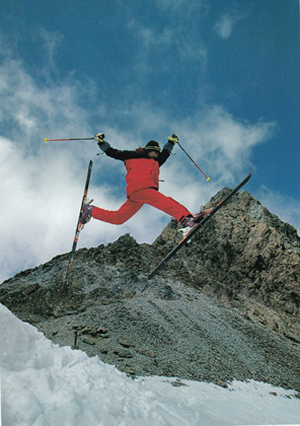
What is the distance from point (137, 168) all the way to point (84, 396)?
2.90 metres

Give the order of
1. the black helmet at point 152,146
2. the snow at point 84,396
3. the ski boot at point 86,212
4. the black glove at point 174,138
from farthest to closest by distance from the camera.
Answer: the ski boot at point 86,212, the black glove at point 174,138, the black helmet at point 152,146, the snow at point 84,396

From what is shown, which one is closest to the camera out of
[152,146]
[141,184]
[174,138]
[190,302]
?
[141,184]

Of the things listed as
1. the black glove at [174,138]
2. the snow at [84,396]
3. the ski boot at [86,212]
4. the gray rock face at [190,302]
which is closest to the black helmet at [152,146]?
the black glove at [174,138]

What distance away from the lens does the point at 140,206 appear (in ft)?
13.4

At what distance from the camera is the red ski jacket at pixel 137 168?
3.90 m

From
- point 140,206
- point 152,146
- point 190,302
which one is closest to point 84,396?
point 140,206

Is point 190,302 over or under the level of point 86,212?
under

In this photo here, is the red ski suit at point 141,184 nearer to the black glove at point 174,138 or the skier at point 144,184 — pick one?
the skier at point 144,184

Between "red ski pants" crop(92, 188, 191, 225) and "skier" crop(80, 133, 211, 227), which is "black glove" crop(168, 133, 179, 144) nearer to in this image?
"skier" crop(80, 133, 211, 227)

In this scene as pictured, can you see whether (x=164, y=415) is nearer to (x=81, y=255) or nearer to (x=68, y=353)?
(x=68, y=353)

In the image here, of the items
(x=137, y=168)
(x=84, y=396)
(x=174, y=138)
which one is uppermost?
(x=174, y=138)

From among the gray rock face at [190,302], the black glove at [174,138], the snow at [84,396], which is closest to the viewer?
the snow at [84,396]

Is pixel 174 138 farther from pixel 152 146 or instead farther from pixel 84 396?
pixel 84 396

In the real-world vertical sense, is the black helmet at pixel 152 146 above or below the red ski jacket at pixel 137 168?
above
